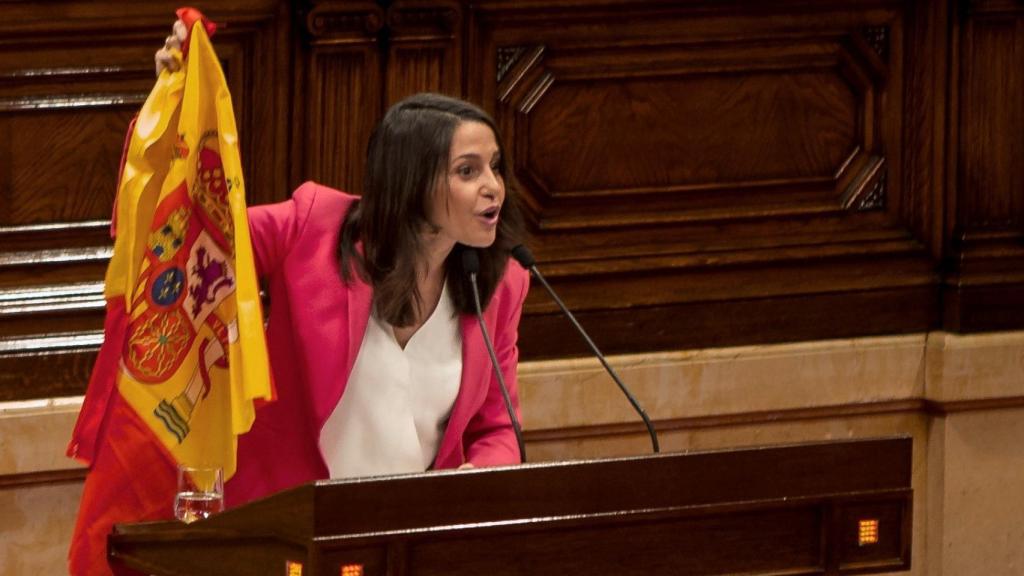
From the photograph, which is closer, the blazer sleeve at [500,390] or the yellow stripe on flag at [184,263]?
the yellow stripe on flag at [184,263]

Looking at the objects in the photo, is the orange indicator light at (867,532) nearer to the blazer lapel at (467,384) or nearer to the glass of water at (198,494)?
the blazer lapel at (467,384)

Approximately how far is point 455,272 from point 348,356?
266 mm

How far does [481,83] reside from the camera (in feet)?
15.9

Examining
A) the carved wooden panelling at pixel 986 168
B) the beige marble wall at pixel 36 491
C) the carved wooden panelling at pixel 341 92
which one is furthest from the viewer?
the carved wooden panelling at pixel 986 168

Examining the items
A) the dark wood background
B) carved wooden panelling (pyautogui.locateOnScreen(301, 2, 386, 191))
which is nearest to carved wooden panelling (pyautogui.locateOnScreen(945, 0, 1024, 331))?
the dark wood background

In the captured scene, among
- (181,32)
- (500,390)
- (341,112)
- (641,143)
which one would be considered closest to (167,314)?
(181,32)

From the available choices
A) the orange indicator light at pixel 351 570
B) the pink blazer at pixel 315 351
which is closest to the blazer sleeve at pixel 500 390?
the pink blazer at pixel 315 351

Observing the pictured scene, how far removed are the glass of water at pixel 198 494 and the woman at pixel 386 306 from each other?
278mm

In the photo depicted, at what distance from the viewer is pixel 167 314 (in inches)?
142

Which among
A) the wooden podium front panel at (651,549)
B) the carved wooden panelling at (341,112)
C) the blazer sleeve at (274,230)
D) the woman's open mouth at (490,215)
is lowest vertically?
the wooden podium front panel at (651,549)

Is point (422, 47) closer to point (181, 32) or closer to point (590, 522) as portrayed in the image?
point (181, 32)

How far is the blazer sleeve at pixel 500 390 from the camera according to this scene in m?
3.75

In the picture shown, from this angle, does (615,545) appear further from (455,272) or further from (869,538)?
(455,272)

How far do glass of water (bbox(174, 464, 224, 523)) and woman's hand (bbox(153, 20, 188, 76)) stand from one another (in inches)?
26.7
